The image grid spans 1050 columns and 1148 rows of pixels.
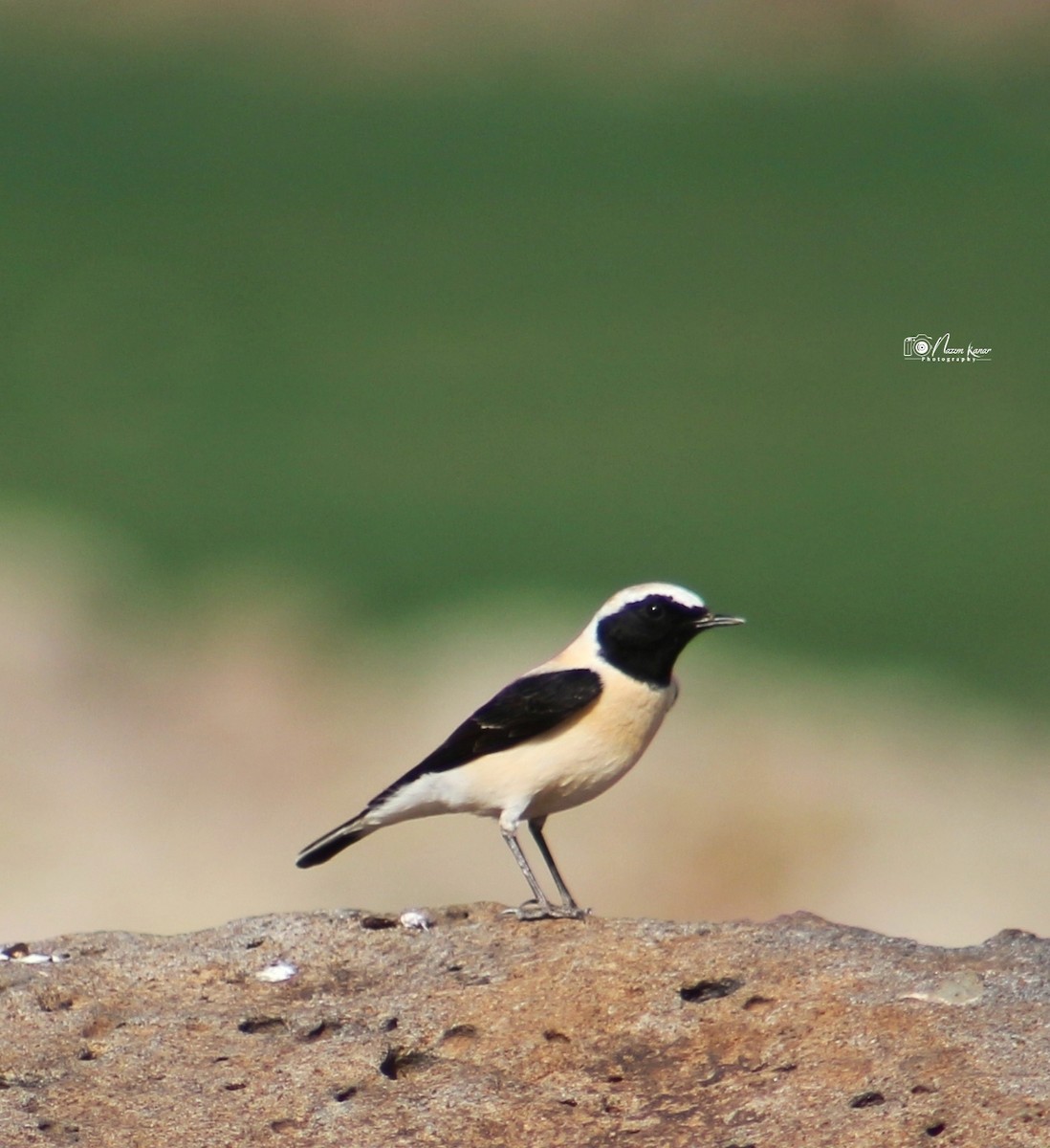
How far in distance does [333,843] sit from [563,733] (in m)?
0.96

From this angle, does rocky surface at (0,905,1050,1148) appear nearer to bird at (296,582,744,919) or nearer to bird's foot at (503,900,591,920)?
bird's foot at (503,900,591,920)

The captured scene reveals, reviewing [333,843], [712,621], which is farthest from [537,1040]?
[712,621]

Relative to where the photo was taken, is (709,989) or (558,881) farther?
(558,881)

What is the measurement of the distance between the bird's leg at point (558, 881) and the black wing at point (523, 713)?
43cm

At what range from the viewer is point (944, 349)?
2089 centimetres

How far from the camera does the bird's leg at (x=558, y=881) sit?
690 cm

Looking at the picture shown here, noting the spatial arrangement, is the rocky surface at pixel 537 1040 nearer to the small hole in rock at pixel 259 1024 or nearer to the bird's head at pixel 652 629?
the small hole in rock at pixel 259 1024

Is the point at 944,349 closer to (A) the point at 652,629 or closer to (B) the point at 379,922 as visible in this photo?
(A) the point at 652,629

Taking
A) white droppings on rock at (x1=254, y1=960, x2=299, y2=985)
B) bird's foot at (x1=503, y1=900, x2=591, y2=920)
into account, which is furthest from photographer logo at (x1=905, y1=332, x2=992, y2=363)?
white droppings on rock at (x1=254, y1=960, x2=299, y2=985)

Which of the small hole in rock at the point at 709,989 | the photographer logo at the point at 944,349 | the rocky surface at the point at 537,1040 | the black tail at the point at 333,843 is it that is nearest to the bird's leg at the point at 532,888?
the rocky surface at the point at 537,1040

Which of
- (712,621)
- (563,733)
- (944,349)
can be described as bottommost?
(563,733)

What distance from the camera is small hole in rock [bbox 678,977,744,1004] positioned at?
5895 millimetres

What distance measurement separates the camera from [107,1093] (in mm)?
5598

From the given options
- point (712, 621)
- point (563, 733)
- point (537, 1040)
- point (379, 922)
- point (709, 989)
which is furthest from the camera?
point (712, 621)
